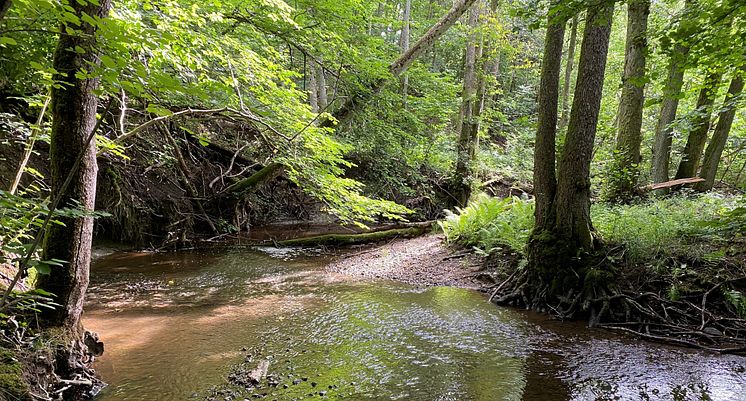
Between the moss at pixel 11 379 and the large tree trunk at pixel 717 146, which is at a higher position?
the large tree trunk at pixel 717 146

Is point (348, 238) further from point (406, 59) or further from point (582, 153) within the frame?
point (582, 153)

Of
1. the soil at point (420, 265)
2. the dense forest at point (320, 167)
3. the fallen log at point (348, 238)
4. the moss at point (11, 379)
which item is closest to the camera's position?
the moss at point (11, 379)

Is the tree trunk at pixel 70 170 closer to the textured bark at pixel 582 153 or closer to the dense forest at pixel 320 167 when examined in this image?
the dense forest at pixel 320 167

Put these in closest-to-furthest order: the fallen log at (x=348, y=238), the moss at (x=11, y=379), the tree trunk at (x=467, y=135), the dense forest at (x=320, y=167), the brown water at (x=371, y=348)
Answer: the moss at (x=11, y=379), the dense forest at (x=320, y=167), the brown water at (x=371, y=348), the fallen log at (x=348, y=238), the tree trunk at (x=467, y=135)

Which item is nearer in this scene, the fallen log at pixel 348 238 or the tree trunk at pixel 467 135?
the fallen log at pixel 348 238

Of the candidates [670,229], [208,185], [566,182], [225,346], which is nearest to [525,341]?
[566,182]

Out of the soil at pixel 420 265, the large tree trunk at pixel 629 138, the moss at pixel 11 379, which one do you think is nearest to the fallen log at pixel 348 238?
the soil at pixel 420 265

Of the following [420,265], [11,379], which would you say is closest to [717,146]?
[420,265]

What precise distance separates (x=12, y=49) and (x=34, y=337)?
320cm

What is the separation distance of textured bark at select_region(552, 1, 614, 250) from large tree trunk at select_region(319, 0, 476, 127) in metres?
6.14

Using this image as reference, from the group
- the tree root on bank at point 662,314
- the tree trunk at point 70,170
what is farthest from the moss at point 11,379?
the tree root on bank at point 662,314

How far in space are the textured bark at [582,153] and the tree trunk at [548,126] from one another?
1.80 feet

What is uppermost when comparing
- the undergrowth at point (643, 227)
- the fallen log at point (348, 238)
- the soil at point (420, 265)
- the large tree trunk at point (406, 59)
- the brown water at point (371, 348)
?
the large tree trunk at point (406, 59)

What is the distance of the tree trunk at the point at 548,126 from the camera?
24.8ft
